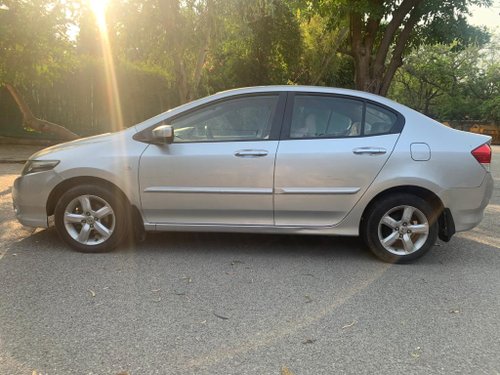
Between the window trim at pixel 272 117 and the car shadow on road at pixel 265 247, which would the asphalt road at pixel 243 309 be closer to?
the car shadow on road at pixel 265 247

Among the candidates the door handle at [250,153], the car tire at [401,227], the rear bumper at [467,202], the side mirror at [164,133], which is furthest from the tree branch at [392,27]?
the side mirror at [164,133]

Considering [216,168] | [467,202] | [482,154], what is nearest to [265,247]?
[216,168]

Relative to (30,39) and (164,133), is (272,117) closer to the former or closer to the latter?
(164,133)

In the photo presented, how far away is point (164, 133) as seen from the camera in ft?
14.6

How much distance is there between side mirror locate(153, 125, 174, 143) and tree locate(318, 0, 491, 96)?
8.56 metres

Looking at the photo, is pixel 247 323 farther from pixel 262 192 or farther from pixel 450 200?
pixel 450 200

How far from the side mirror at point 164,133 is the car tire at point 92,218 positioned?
0.70 metres

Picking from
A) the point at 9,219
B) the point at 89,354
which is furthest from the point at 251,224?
the point at 9,219

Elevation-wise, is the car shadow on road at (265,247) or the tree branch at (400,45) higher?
the tree branch at (400,45)

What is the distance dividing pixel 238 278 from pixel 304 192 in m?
1.03

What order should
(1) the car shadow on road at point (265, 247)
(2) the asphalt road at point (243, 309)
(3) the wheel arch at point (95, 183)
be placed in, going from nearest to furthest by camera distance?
(2) the asphalt road at point (243, 309) → (3) the wheel arch at point (95, 183) → (1) the car shadow on road at point (265, 247)

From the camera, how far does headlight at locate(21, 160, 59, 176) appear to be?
470 centimetres

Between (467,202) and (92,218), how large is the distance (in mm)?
3647

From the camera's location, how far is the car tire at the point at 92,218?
183 inches
